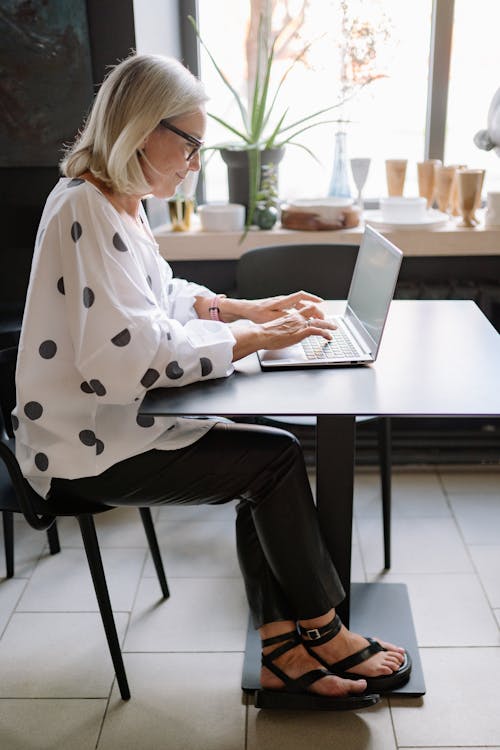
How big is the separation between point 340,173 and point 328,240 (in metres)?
0.36

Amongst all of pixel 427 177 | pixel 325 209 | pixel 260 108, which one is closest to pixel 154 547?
pixel 325 209

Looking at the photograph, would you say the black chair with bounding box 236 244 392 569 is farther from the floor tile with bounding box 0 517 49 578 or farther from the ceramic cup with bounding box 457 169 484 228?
the floor tile with bounding box 0 517 49 578

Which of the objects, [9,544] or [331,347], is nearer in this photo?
A: [331,347]

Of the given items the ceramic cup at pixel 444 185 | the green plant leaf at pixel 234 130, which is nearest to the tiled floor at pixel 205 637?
the ceramic cup at pixel 444 185

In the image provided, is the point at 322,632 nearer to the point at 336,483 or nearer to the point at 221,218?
the point at 336,483

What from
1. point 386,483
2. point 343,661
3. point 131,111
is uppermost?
point 131,111

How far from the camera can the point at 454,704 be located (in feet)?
5.52

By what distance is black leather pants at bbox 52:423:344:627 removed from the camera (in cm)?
156

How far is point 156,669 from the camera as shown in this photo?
5.95 feet

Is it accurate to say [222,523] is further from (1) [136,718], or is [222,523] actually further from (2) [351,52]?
(2) [351,52]

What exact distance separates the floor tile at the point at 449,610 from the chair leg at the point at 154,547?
1.86 feet

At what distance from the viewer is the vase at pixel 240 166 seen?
2.66m

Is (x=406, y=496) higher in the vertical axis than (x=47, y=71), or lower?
lower

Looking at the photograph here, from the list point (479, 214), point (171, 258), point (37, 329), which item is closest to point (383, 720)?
point (37, 329)
